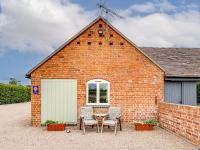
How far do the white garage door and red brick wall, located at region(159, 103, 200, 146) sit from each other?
15.0 ft

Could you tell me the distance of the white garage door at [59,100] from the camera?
1864 centimetres

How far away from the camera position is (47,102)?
61.3 feet

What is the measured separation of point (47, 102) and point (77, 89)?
1683 mm

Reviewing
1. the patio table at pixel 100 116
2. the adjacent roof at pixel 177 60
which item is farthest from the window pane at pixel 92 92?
the adjacent roof at pixel 177 60

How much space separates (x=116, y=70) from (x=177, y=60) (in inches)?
241

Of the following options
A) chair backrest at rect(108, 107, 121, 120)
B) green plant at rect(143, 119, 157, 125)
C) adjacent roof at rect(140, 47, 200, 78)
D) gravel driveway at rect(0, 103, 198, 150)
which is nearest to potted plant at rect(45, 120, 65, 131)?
gravel driveway at rect(0, 103, 198, 150)

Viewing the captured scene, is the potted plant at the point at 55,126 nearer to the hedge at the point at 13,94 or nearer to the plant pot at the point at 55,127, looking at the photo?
the plant pot at the point at 55,127

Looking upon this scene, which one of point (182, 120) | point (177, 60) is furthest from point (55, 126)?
point (177, 60)

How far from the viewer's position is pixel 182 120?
48.1 ft

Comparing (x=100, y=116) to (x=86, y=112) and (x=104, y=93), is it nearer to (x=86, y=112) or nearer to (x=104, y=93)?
(x=86, y=112)

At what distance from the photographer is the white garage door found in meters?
18.6

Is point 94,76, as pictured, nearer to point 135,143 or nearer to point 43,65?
point 43,65

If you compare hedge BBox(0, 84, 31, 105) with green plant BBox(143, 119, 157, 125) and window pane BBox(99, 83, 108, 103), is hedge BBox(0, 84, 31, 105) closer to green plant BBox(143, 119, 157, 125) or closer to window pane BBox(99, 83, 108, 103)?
window pane BBox(99, 83, 108, 103)

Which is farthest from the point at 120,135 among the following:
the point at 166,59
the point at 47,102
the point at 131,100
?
the point at 166,59
